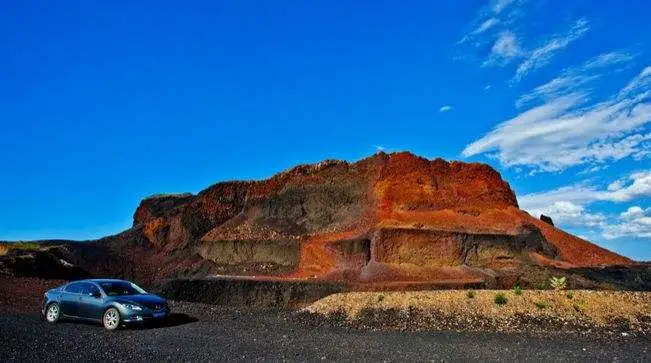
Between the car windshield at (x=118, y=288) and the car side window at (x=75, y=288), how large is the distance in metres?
0.93

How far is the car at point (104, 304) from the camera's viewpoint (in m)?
17.9

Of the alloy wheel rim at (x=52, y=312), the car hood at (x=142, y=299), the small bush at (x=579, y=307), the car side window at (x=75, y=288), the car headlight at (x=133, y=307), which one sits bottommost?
the alloy wheel rim at (x=52, y=312)

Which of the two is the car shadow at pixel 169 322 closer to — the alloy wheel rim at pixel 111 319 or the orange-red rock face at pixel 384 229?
the alloy wheel rim at pixel 111 319

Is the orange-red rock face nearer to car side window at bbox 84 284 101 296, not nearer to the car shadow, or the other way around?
the car shadow

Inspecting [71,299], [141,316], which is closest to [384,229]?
[141,316]

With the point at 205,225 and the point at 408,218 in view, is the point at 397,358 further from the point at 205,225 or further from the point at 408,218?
the point at 205,225

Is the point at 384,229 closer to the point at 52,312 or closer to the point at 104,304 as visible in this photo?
the point at 104,304

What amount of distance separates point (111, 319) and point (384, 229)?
81.6 feet

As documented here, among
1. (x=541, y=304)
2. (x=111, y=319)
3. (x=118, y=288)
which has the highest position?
(x=118, y=288)

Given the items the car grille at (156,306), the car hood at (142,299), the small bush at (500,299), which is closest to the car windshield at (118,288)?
the car hood at (142,299)

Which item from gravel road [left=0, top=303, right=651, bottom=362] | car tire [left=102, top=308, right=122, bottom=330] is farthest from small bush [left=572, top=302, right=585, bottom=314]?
car tire [left=102, top=308, right=122, bottom=330]

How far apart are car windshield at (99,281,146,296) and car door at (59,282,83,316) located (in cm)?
97

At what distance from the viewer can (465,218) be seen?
42438 millimetres

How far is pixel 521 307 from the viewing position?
827 inches
